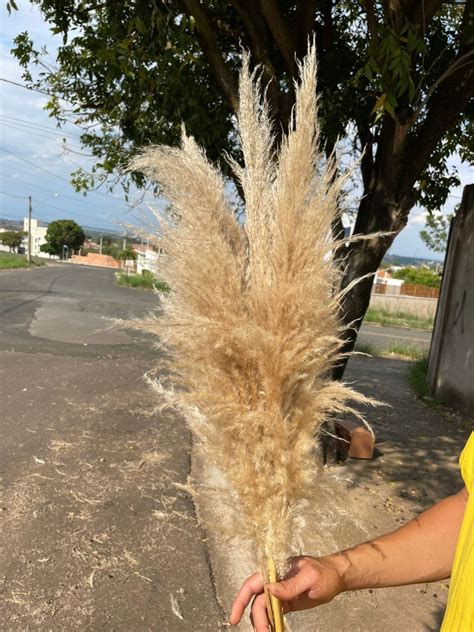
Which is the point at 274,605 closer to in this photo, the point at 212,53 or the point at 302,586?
the point at 302,586

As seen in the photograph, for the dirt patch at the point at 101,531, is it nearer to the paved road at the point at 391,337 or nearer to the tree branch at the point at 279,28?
the tree branch at the point at 279,28

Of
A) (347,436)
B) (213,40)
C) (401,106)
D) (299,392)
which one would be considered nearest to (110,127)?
(213,40)

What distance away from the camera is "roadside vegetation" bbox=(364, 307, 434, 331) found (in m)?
24.1

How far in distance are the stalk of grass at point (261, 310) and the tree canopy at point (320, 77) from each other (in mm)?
2472

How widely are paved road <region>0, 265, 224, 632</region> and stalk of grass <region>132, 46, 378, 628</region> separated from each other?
1.77ft

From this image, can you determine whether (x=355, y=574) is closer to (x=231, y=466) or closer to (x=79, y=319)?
(x=231, y=466)

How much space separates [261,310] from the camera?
1.31 meters

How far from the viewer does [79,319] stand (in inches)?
557

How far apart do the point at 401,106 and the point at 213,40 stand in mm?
1761

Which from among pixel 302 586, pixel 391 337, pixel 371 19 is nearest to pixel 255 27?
pixel 371 19

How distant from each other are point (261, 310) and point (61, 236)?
109 meters

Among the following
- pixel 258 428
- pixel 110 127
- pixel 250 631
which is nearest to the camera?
pixel 258 428

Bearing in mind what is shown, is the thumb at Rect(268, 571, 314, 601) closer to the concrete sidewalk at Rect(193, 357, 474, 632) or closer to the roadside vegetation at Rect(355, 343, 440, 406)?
the concrete sidewalk at Rect(193, 357, 474, 632)

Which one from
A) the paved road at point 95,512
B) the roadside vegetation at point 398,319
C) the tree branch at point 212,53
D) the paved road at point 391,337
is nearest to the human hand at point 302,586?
the paved road at point 95,512
